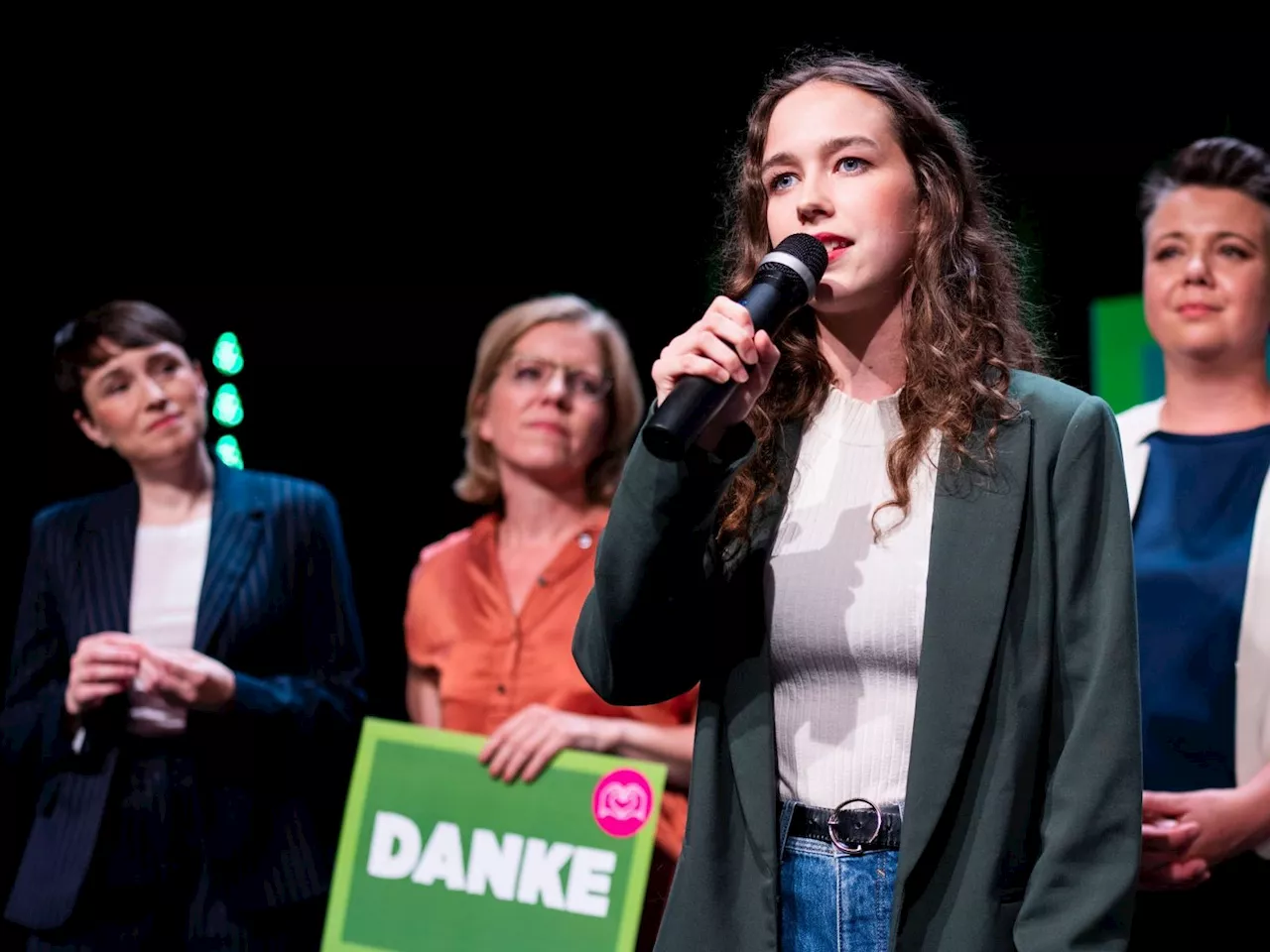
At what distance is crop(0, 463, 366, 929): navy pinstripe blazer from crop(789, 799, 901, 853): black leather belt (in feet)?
5.15

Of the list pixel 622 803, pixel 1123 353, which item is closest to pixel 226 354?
pixel 622 803

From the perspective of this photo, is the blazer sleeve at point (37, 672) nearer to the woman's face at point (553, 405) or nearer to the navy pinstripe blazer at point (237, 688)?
the navy pinstripe blazer at point (237, 688)

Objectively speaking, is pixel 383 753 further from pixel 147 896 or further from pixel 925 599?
pixel 925 599

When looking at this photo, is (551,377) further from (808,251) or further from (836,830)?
(836,830)

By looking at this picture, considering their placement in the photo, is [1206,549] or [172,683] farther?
[172,683]

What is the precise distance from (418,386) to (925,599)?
2786mm

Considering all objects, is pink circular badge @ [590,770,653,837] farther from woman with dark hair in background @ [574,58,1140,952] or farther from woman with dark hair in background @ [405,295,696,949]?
woman with dark hair in background @ [574,58,1140,952]

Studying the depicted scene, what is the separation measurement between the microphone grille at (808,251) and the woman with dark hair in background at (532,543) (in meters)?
1.29

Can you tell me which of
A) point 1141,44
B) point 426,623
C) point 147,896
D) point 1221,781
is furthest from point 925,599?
point 1141,44

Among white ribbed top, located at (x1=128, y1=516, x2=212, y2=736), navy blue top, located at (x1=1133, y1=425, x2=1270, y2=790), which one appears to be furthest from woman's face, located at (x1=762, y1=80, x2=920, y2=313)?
white ribbed top, located at (x1=128, y1=516, x2=212, y2=736)

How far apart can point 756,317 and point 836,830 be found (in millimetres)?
526

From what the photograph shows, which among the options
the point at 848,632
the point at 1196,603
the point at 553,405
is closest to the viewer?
the point at 848,632

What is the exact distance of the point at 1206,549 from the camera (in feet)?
7.68

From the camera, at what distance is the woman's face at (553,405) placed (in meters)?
2.93
